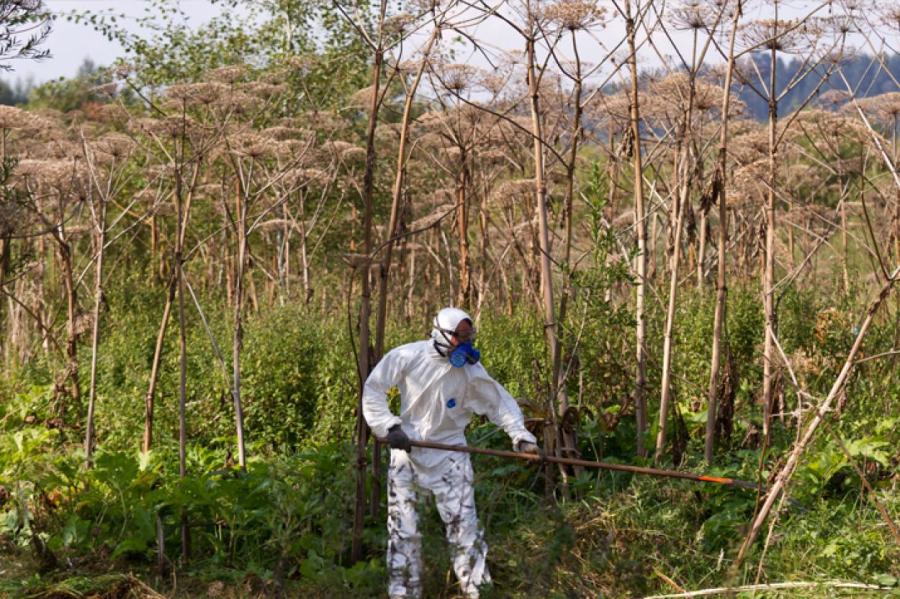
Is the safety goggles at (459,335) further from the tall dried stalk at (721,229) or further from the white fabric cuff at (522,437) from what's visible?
the tall dried stalk at (721,229)

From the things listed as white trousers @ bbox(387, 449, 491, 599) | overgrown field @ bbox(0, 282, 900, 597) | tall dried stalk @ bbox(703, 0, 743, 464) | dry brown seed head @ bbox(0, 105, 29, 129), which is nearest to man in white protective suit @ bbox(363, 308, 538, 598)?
→ white trousers @ bbox(387, 449, 491, 599)

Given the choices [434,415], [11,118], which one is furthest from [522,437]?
[11,118]

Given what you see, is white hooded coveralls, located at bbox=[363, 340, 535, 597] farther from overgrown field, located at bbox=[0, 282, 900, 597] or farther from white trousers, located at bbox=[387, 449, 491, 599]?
overgrown field, located at bbox=[0, 282, 900, 597]

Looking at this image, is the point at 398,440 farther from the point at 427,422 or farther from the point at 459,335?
the point at 459,335

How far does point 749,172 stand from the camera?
7898 millimetres

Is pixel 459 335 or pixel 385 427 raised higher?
pixel 459 335

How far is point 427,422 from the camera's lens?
6453 millimetres

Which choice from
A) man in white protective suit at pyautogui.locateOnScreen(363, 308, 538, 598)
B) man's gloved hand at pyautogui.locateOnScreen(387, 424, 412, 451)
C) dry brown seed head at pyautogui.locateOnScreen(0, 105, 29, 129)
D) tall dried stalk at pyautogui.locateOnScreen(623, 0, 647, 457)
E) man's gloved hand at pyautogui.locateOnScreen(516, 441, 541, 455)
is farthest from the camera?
dry brown seed head at pyautogui.locateOnScreen(0, 105, 29, 129)

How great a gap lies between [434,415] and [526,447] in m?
0.53

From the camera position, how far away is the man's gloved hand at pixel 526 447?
639 cm

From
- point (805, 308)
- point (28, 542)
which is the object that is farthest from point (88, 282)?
point (805, 308)

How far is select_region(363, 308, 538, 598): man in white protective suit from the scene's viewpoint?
247 inches

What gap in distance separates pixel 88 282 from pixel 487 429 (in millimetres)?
9253

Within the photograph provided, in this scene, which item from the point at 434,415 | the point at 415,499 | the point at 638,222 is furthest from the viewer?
the point at 638,222
